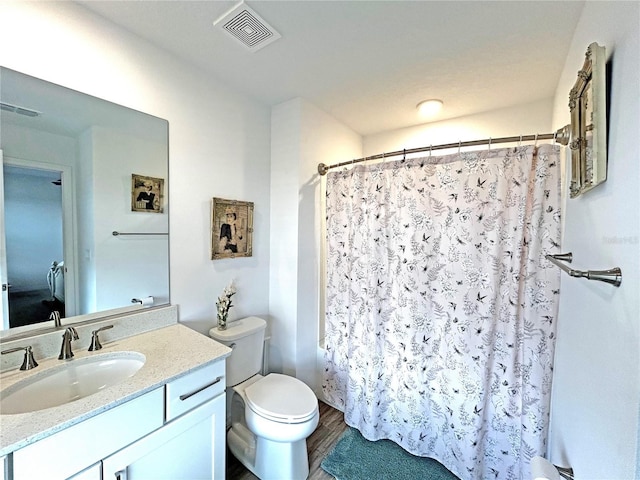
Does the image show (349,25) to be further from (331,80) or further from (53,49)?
(53,49)

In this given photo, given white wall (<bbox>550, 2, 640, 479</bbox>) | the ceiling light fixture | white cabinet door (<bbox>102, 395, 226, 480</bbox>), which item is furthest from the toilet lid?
the ceiling light fixture

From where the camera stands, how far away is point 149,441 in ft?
3.17

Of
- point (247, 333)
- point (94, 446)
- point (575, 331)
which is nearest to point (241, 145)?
point (247, 333)

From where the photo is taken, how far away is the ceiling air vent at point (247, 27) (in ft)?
3.84

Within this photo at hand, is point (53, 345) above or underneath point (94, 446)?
above

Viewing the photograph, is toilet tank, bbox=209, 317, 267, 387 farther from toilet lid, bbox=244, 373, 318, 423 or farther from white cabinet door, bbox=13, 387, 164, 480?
white cabinet door, bbox=13, 387, 164, 480

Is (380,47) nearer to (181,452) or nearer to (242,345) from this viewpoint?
(242,345)

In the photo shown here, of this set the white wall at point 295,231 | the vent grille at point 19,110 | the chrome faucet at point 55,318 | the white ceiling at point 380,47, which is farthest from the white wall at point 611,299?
the vent grille at point 19,110

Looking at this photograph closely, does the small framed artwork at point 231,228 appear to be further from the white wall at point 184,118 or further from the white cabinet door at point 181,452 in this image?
the white cabinet door at point 181,452

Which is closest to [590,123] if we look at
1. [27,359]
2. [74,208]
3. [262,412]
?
[262,412]

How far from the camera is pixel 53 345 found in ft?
3.71

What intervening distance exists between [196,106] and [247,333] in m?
1.46

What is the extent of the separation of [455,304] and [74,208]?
6.64 ft

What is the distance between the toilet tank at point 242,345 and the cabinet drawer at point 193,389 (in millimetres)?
388
